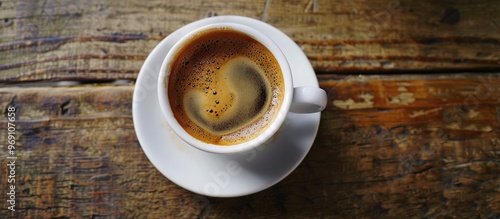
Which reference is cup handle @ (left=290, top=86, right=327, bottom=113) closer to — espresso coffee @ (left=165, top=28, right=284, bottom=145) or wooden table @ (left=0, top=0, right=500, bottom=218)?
espresso coffee @ (left=165, top=28, right=284, bottom=145)

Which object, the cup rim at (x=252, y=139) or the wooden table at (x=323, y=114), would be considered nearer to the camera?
the cup rim at (x=252, y=139)

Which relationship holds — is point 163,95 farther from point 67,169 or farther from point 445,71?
point 445,71

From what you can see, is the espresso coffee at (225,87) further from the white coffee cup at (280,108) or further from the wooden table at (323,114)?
the wooden table at (323,114)

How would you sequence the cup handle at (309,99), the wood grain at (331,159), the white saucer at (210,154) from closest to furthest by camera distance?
the cup handle at (309,99) → the white saucer at (210,154) → the wood grain at (331,159)

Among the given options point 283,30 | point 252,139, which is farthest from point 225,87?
point 283,30

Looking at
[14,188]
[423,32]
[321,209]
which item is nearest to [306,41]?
[423,32]

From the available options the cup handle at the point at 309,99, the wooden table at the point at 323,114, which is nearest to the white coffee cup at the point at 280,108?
the cup handle at the point at 309,99
